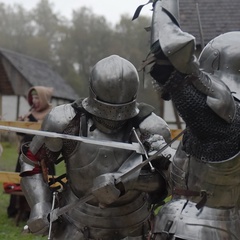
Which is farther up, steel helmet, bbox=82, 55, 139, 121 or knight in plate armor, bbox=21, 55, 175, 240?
steel helmet, bbox=82, 55, 139, 121

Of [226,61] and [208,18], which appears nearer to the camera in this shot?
[226,61]

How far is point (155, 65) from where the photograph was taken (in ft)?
7.45

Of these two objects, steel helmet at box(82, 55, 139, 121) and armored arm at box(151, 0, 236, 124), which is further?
steel helmet at box(82, 55, 139, 121)

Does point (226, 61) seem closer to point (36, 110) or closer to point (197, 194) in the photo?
point (197, 194)

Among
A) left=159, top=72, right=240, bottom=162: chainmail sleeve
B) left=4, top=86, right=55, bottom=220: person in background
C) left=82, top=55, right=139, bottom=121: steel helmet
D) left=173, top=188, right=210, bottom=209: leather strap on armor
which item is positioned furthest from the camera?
left=4, top=86, right=55, bottom=220: person in background

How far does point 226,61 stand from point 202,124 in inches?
14.7

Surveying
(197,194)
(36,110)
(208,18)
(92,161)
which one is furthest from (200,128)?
(208,18)

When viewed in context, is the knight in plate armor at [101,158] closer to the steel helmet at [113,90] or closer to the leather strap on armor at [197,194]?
the steel helmet at [113,90]

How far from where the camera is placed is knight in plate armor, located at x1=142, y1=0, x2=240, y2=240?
2193 millimetres

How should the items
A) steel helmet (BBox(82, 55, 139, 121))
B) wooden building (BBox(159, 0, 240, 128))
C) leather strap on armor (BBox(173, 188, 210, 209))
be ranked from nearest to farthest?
leather strap on armor (BBox(173, 188, 210, 209)), steel helmet (BBox(82, 55, 139, 121)), wooden building (BBox(159, 0, 240, 128))

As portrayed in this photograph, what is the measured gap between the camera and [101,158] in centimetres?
326

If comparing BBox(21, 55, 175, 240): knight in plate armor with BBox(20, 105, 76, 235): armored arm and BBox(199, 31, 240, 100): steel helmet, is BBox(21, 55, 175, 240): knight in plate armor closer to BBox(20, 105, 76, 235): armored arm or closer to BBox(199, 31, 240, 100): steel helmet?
BBox(20, 105, 76, 235): armored arm

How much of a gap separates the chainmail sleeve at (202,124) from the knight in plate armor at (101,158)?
725mm

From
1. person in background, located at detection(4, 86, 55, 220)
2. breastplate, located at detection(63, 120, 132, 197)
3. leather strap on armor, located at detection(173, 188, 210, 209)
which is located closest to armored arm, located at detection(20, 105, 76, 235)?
breastplate, located at detection(63, 120, 132, 197)
